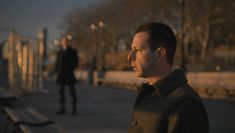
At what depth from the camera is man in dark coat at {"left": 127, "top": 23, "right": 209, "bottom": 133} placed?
1.73 metres

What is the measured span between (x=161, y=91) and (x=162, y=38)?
0.24 meters

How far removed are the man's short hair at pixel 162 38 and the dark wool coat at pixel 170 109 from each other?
103 millimetres

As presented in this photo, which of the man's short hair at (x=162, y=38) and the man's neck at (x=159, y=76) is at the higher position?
the man's short hair at (x=162, y=38)

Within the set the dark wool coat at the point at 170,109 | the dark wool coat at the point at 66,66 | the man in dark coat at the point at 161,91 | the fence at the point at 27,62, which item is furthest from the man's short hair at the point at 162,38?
→ the fence at the point at 27,62

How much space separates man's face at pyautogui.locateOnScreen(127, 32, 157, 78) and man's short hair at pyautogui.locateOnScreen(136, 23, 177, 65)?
27mm

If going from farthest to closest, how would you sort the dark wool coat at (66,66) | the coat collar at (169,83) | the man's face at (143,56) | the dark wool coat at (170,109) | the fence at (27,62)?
the fence at (27,62)
the dark wool coat at (66,66)
the man's face at (143,56)
the coat collar at (169,83)
the dark wool coat at (170,109)

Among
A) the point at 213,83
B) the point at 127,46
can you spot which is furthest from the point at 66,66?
the point at 127,46

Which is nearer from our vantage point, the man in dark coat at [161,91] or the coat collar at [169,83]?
the man in dark coat at [161,91]

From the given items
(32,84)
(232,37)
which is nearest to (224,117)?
(32,84)

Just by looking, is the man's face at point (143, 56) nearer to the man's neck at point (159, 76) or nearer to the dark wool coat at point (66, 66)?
the man's neck at point (159, 76)

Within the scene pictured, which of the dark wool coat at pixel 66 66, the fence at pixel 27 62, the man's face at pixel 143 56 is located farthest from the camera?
the fence at pixel 27 62

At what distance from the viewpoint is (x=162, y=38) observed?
1965 mm

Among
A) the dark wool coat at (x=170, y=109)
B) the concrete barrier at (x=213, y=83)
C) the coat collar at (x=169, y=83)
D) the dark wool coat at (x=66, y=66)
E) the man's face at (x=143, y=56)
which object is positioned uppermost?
the man's face at (x=143, y=56)

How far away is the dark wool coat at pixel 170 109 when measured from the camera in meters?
1.71
